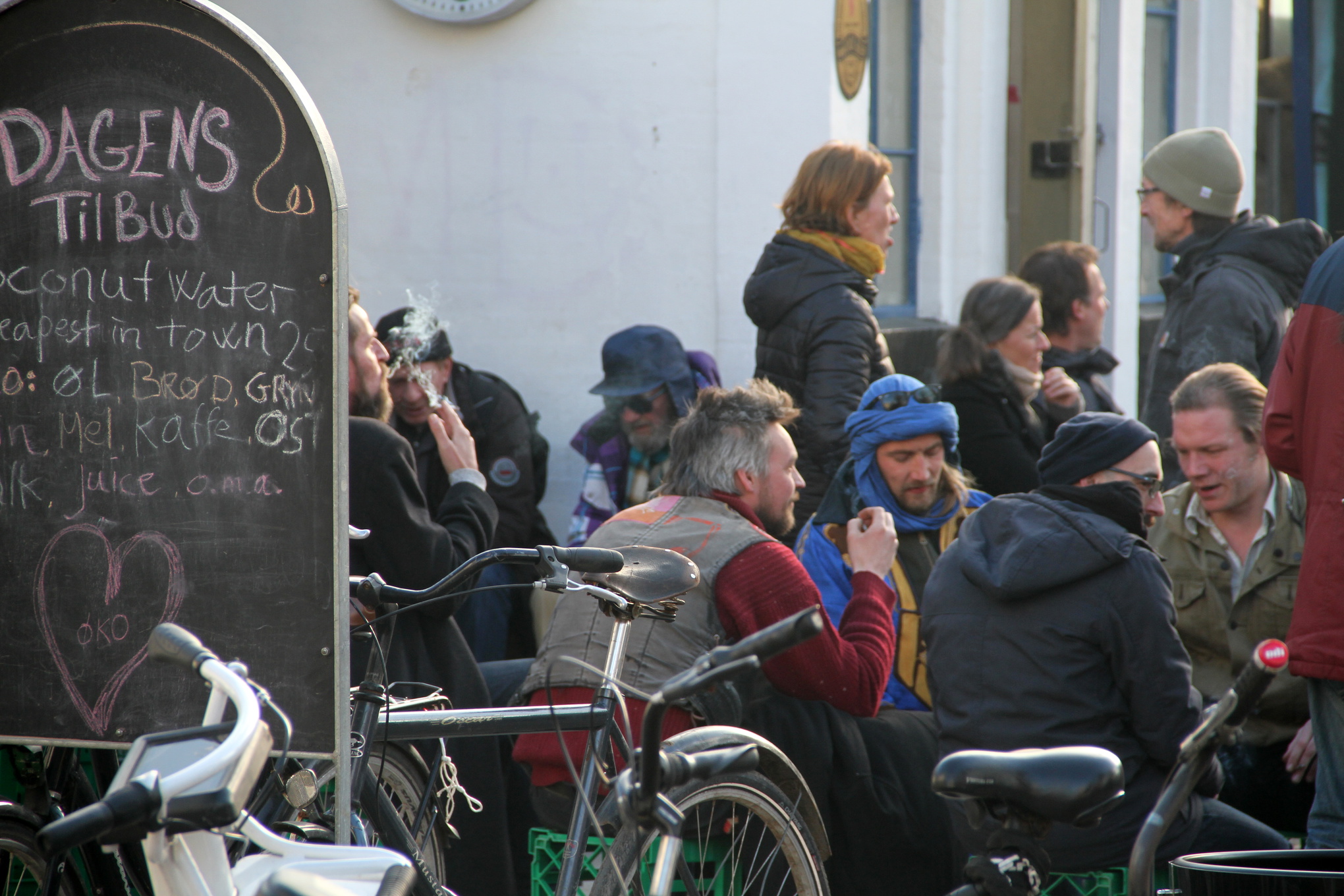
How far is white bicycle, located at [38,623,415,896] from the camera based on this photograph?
5.42 feet

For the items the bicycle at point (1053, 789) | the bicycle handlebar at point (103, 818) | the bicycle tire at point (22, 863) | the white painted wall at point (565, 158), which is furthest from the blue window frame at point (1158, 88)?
the bicycle handlebar at point (103, 818)

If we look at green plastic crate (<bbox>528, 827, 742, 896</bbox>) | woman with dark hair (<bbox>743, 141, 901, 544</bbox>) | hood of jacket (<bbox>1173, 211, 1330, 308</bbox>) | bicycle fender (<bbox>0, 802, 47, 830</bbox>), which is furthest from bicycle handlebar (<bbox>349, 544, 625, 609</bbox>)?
hood of jacket (<bbox>1173, 211, 1330, 308</bbox>)

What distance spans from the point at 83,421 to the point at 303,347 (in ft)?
1.68

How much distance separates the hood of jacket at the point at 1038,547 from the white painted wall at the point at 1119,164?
5916mm

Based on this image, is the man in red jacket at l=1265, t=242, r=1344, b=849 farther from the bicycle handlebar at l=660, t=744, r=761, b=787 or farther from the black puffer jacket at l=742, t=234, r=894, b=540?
the bicycle handlebar at l=660, t=744, r=761, b=787

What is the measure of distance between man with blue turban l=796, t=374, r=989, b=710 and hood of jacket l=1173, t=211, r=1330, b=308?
5.53 ft

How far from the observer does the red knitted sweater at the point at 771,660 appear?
3.45 m

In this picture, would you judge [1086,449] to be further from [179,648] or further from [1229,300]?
[179,648]

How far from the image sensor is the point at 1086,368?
6180mm

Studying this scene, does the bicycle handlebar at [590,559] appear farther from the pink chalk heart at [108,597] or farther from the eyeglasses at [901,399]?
the eyeglasses at [901,399]

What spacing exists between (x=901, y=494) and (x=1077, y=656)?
114cm

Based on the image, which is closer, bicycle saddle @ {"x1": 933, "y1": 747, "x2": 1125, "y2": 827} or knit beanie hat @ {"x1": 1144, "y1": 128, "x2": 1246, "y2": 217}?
bicycle saddle @ {"x1": 933, "y1": 747, "x2": 1125, "y2": 827}

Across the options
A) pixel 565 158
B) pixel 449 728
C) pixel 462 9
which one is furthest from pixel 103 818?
pixel 462 9

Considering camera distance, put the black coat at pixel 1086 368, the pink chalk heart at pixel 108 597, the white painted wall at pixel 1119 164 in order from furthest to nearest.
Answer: the white painted wall at pixel 1119 164
the black coat at pixel 1086 368
the pink chalk heart at pixel 108 597
